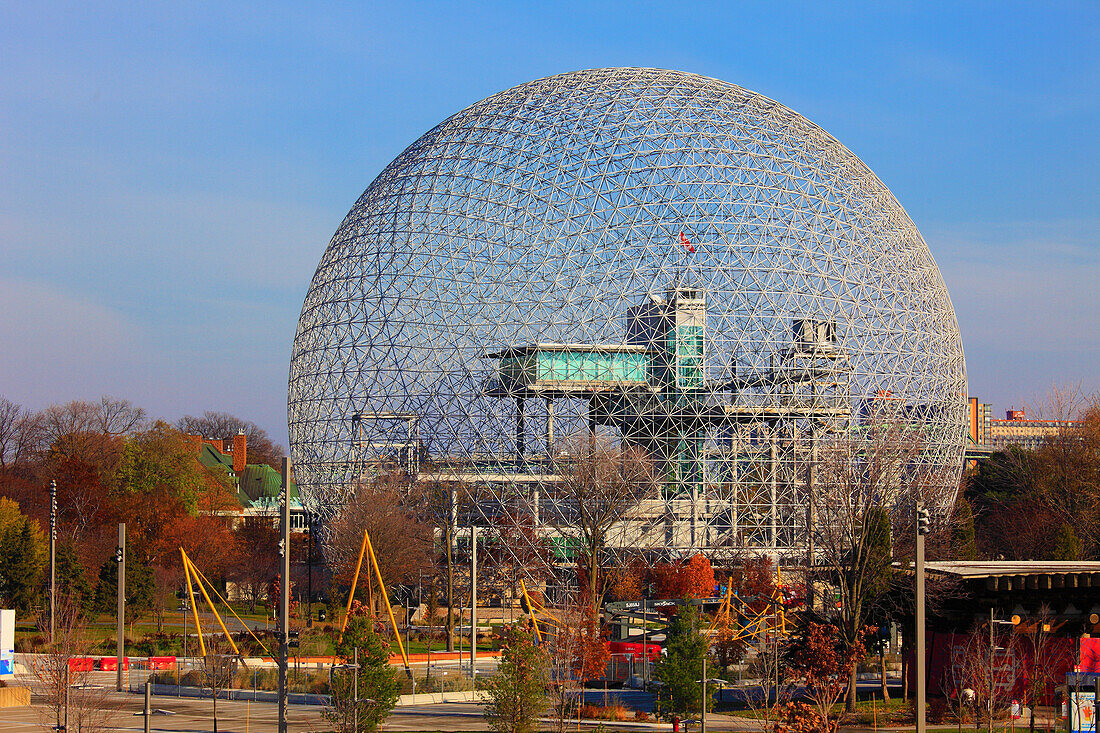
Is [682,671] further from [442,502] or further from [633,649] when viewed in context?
[442,502]

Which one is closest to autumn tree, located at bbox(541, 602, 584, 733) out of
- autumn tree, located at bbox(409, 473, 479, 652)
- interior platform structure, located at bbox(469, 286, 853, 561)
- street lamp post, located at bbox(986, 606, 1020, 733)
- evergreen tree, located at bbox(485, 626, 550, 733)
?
evergreen tree, located at bbox(485, 626, 550, 733)

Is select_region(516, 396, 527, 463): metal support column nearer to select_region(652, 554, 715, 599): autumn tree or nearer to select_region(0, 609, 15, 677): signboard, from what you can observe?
select_region(652, 554, 715, 599): autumn tree

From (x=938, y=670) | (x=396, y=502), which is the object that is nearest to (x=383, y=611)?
(x=396, y=502)

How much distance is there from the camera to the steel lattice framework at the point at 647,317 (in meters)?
45.9

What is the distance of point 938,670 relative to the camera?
28.2 metres

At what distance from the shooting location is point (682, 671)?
83.1 ft

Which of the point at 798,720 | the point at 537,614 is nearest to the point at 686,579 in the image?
the point at 537,614

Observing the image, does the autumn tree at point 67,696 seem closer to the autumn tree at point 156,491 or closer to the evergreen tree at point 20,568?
the evergreen tree at point 20,568

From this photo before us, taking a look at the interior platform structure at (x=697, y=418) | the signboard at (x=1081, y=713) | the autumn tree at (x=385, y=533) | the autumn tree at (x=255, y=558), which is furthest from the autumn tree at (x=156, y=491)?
the signboard at (x=1081, y=713)

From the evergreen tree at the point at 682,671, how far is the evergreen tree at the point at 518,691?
419 centimetres

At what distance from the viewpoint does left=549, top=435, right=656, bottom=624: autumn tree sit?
136 ft

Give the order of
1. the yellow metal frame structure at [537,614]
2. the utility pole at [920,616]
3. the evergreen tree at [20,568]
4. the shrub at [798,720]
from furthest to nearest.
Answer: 1. the evergreen tree at [20,568]
2. the yellow metal frame structure at [537,614]
3. the shrub at [798,720]
4. the utility pole at [920,616]

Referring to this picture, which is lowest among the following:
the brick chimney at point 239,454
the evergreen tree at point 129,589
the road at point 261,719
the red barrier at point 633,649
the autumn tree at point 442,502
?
the road at point 261,719

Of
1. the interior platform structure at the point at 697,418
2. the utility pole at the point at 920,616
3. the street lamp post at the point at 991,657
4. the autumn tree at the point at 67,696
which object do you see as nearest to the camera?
the utility pole at the point at 920,616
